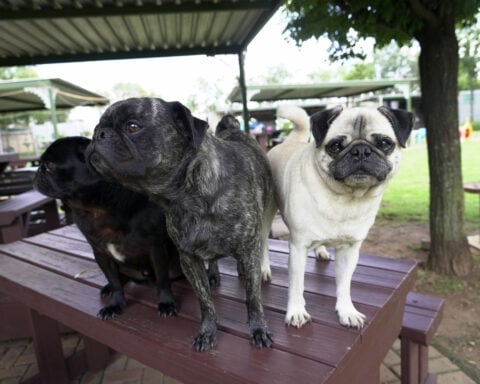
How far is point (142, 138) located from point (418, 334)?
207cm

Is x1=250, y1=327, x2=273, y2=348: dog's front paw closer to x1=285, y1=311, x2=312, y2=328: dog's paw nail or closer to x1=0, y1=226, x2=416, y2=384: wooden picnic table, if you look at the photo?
x1=0, y1=226, x2=416, y2=384: wooden picnic table

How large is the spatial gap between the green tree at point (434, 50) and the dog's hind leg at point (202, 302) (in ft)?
10.1

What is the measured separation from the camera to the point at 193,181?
4.83 feet

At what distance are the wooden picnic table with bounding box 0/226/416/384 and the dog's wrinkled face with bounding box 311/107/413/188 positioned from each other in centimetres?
73

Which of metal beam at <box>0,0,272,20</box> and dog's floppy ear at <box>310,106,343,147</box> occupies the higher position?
metal beam at <box>0,0,272,20</box>

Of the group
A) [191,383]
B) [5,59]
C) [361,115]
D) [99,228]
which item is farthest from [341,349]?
[5,59]

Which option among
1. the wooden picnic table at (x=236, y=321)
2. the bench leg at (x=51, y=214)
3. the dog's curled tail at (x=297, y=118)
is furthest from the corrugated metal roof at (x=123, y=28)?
the wooden picnic table at (x=236, y=321)

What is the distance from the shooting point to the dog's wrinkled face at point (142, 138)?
4.41 feet

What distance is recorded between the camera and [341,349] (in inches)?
61.8

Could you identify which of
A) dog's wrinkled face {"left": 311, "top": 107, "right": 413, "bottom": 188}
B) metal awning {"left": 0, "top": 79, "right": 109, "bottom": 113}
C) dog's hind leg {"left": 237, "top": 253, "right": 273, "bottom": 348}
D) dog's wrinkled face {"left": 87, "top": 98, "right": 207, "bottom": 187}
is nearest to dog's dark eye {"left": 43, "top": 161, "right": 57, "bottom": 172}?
dog's wrinkled face {"left": 87, "top": 98, "right": 207, "bottom": 187}

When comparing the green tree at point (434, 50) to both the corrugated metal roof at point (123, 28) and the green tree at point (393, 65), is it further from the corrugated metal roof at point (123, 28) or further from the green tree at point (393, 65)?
the green tree at point (393, 65)

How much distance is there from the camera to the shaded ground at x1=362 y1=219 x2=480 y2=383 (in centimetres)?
337

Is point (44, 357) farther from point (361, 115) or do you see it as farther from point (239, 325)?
point (361, 115)

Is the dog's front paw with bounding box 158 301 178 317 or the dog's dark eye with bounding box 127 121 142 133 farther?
the dog's front paw with bounding box 158 301 178 317
